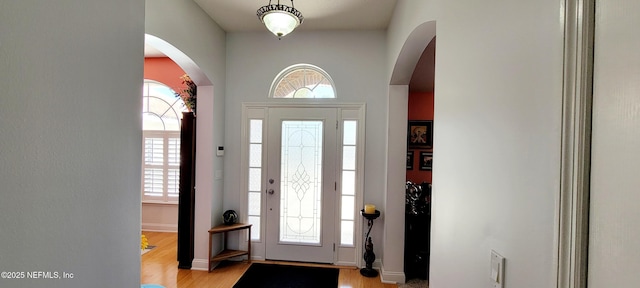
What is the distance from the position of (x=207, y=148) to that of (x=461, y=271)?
9.66 ft

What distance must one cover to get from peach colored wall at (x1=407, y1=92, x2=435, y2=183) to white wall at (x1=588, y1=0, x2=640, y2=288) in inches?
171

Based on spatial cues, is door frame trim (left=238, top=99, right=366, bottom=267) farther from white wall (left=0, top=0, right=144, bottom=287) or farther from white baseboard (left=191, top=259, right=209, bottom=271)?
white wall (left=0, top=0, right=144, bottom=287)

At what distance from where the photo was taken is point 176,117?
4.70m

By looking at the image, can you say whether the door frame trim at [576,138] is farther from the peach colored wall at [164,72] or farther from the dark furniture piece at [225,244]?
the peach colored wall at [164,72]

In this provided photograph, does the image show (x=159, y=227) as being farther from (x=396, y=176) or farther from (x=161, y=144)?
(x=396, y=176)

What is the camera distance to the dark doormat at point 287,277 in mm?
2979

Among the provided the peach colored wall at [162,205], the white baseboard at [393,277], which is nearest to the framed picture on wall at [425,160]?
the white baseboard at [393,277]

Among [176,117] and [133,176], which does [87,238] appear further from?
[176,117]

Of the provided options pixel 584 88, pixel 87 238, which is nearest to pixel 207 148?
pixel 87 238

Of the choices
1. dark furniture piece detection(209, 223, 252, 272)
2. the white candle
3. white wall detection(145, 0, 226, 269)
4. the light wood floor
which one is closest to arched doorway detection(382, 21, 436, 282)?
the white candle

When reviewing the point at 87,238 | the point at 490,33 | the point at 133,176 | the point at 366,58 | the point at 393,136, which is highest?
the point at 366,58

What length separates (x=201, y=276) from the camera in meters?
3.17

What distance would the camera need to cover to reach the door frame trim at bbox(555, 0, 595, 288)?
52cm

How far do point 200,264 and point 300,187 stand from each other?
1.49 metres
